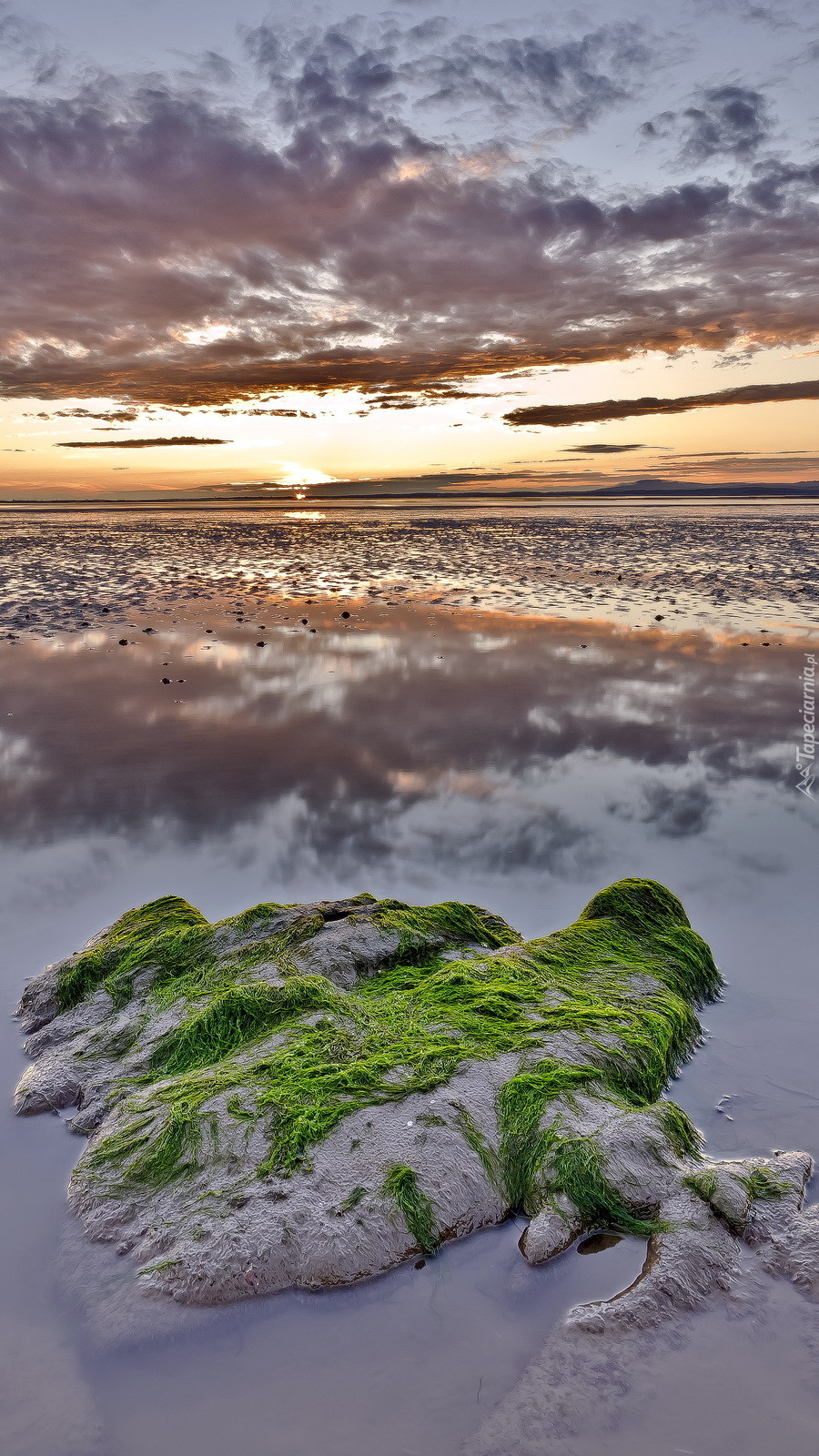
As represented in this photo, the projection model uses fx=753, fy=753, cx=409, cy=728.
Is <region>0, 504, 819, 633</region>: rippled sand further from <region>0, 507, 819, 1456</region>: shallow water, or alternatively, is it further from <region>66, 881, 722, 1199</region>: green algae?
<region>66, 881, 722, 1199</region>: green algae

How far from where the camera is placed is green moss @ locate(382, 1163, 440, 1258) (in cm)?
316

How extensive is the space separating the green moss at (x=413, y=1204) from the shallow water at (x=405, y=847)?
0.32ft

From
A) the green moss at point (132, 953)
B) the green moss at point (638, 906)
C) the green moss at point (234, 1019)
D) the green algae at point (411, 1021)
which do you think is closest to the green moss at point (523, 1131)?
the green algae at point (411, 1021)

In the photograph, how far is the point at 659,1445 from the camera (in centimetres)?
248

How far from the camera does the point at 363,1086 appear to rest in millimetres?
3775

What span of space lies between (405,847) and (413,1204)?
159 inches

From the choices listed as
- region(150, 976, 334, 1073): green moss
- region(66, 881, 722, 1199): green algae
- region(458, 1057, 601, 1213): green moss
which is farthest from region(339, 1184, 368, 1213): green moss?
region(150, 976, 334, 1073): green moss

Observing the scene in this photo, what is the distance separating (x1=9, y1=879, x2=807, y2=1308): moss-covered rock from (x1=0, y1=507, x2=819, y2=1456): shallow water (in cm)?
19

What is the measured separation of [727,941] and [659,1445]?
3.63 m

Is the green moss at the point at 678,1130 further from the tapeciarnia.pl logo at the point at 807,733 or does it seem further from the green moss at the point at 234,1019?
the tapeciarnia.pl logo at the point at 807,733

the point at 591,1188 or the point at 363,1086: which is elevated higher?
the point at 363,1086

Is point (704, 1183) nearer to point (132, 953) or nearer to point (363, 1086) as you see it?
point (363, 1086)

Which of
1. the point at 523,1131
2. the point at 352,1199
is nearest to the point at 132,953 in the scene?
the point at 352,1199

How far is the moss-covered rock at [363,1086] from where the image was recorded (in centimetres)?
321
